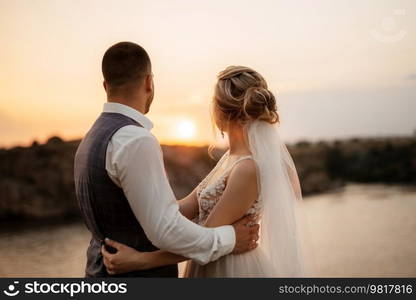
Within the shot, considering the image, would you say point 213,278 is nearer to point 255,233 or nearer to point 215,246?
point 255,233

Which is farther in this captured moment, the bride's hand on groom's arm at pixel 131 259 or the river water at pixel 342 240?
the river water at pixel 342 240

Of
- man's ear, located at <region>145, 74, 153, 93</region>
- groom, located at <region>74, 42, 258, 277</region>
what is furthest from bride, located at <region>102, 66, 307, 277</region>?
man's ear, located at <region>145, 74, 153, 93</region>

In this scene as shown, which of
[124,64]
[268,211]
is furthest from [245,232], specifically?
[124,64]

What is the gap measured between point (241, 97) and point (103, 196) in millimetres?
732

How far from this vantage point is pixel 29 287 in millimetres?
2510

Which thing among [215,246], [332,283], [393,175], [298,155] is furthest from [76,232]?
[393,175]

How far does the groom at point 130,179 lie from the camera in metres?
1.59

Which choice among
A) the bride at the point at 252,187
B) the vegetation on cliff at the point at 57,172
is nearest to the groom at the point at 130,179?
the bride at the point at 252,187

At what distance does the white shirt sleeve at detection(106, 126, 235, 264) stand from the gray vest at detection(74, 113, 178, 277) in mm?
40

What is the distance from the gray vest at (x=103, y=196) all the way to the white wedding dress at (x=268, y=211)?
439 mm

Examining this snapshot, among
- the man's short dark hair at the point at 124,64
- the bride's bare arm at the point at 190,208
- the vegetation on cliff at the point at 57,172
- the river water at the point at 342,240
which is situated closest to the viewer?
the man's short dark hair at the point at 124,64

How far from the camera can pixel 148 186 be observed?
1.59 m

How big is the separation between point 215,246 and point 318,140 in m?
10.2

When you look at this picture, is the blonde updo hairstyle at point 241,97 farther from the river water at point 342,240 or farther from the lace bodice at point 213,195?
the river water at point 342,240
